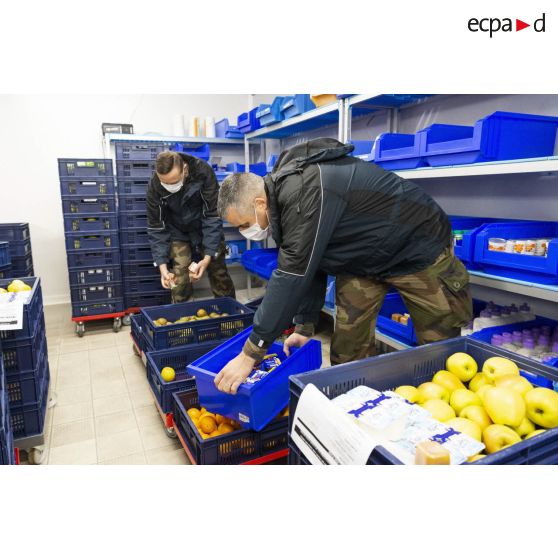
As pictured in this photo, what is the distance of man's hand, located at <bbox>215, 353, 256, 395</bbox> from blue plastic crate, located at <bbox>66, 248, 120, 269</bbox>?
10.3ft

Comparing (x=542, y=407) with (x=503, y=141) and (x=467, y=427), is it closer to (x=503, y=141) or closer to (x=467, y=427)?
(x=467, y=427)

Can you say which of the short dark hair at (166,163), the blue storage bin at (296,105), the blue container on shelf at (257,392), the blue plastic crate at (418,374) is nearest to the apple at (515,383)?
the blue plastic crate at (418,374)

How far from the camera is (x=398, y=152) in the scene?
2730 mm

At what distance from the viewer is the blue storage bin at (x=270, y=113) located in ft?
13.9

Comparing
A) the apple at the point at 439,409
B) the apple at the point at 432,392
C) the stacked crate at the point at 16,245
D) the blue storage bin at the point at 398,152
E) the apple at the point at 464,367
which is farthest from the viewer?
the stacked crate at the point at 16,245

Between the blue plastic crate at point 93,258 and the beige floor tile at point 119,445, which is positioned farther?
the blue plastic crate at point 93,258

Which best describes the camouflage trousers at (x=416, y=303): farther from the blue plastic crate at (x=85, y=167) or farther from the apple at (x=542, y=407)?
the blue plastic crate at (x=85, y=167)

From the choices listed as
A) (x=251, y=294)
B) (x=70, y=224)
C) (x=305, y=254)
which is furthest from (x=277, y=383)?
(x=251, y=294)

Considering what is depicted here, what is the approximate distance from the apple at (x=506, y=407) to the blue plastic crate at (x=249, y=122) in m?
4.37

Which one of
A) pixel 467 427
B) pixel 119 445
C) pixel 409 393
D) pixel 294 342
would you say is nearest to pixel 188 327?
pixel 119 445

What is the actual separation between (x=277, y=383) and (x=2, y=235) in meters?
3.55

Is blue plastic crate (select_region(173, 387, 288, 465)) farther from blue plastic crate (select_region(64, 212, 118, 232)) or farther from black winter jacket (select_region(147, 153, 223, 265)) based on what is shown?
blue plastic crate (select_region(64, 212, 118, 232))

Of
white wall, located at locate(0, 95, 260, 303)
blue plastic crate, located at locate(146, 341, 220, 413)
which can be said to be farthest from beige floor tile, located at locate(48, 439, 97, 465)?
white wall, located at locate(0, 95, 260, 303)

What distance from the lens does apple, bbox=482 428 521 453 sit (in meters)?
1.09
